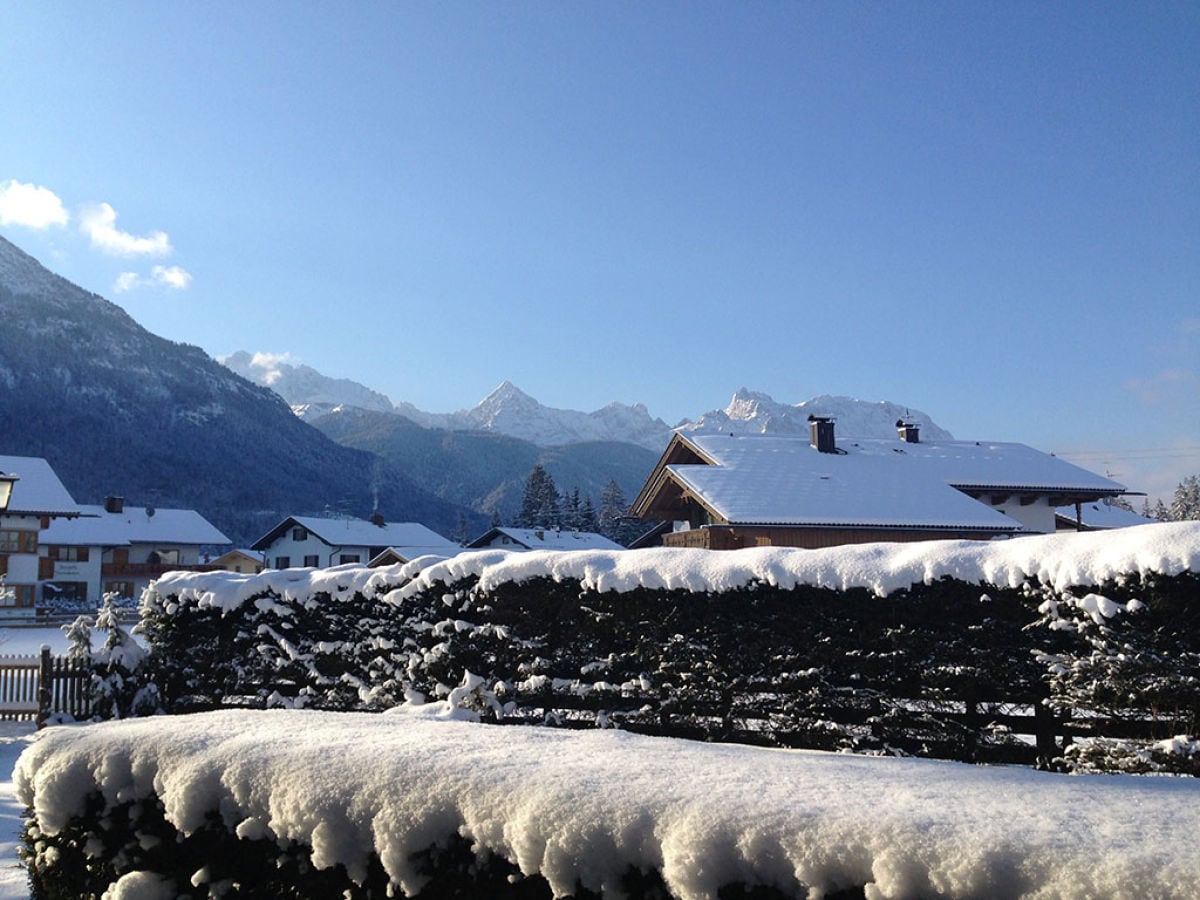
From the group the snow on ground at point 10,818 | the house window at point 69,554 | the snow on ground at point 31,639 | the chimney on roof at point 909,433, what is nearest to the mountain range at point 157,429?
the house window at point 69,554

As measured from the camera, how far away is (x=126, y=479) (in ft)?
460

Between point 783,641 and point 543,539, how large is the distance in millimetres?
58156

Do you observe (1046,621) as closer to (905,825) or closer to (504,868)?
(905,825)

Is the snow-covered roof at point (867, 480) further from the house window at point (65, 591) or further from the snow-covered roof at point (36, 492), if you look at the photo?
the house window at point (65, 591)

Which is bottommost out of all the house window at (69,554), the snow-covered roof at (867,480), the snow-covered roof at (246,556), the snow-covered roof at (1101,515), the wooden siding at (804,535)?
the snow-covered roof at (246,556)

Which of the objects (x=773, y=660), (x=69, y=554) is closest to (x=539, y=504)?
(x=69, y=554)

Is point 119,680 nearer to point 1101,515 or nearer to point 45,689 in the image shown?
point 45,689

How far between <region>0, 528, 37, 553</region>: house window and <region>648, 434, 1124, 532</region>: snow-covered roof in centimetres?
4626

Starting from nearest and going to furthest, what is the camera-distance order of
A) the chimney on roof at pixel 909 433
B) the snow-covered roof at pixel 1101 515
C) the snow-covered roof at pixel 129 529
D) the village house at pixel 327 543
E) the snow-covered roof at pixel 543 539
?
the chimney on roof at pixel 909 433 → the snow-covered roof at pixel 1101 515 → the snow-covered roof at pixel 543 539 → the snow-covered roof at pixel 129 529 → the village house at pixel 327 543

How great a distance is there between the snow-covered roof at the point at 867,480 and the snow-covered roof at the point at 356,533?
4231cm

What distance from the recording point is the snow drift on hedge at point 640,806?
3.08m

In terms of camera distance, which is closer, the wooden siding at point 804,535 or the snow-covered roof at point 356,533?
the wooden siding at point 804,535

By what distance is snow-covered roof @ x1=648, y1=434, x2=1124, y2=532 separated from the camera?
28.0 meters

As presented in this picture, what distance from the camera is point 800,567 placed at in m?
8.87
